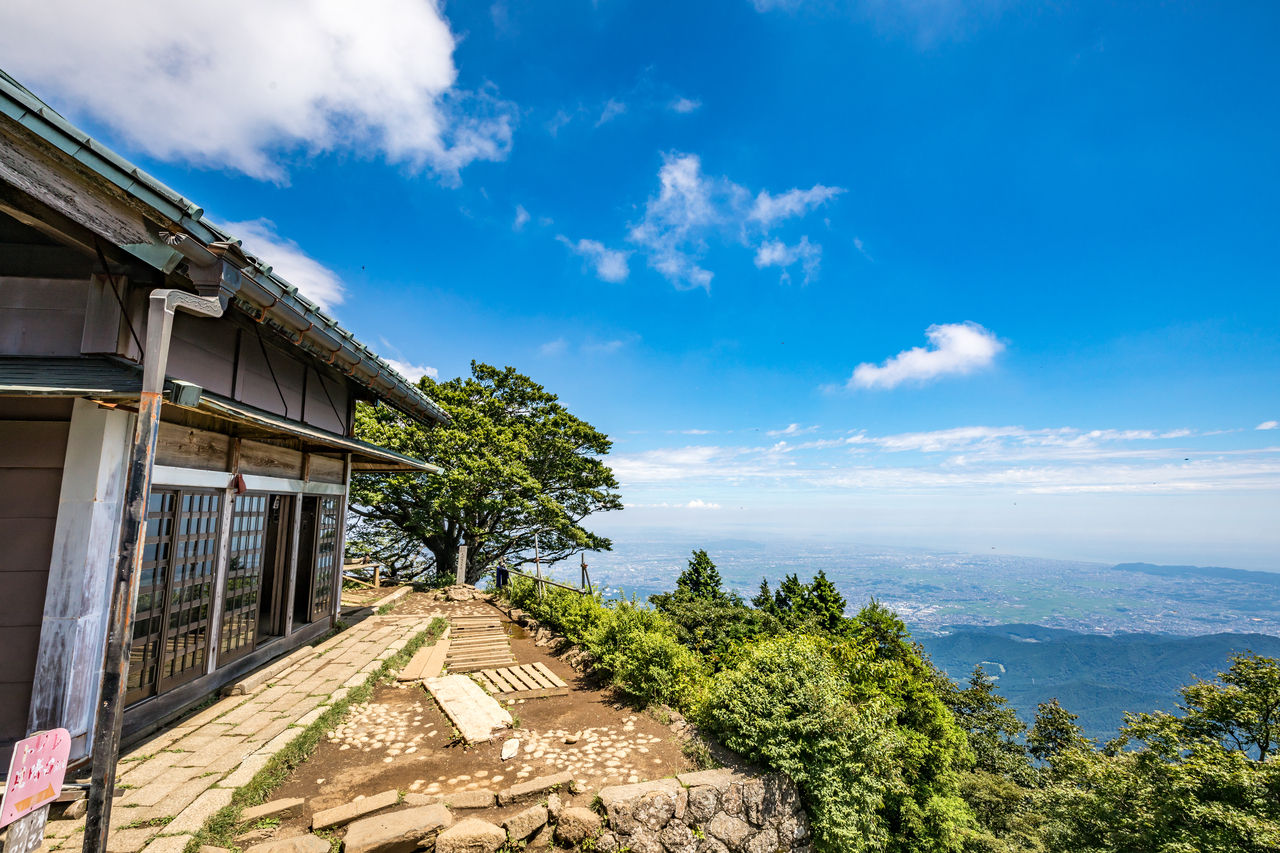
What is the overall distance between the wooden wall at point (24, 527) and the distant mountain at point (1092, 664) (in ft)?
436

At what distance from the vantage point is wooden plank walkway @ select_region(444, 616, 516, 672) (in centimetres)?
880

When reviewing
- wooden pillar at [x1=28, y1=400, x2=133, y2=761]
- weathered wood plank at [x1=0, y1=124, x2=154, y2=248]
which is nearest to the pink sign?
wooden pillar at [x1=28, y1=400, x2=133, y2=761]

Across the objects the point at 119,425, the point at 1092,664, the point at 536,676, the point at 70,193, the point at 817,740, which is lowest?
the point at 1092,664

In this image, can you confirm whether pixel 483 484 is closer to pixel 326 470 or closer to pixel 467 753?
pixel 326 470

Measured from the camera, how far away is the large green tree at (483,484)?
697 inches

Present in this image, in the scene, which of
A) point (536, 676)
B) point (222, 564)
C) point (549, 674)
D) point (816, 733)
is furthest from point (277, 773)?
point (816, 733)

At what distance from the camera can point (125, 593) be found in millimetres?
2736

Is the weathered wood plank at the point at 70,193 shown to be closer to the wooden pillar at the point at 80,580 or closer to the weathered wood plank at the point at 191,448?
the wooden pillar at the point at 80,580

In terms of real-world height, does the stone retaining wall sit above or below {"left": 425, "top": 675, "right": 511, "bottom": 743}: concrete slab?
below

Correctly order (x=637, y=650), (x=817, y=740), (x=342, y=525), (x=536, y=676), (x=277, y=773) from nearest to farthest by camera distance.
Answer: (x=277, y=773), (x=817, y=740), (x=637, y=650), (x=536, y=676), (x=342, y=525)

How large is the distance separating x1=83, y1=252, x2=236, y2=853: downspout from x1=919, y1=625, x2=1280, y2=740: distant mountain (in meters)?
133

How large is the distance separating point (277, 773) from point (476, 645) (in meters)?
5.16

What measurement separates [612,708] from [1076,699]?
496 feet

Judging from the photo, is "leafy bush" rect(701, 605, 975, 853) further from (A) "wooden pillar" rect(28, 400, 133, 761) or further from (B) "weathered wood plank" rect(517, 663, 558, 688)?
(A) "wooden pillar" rect(28, 400, 133, 761)
